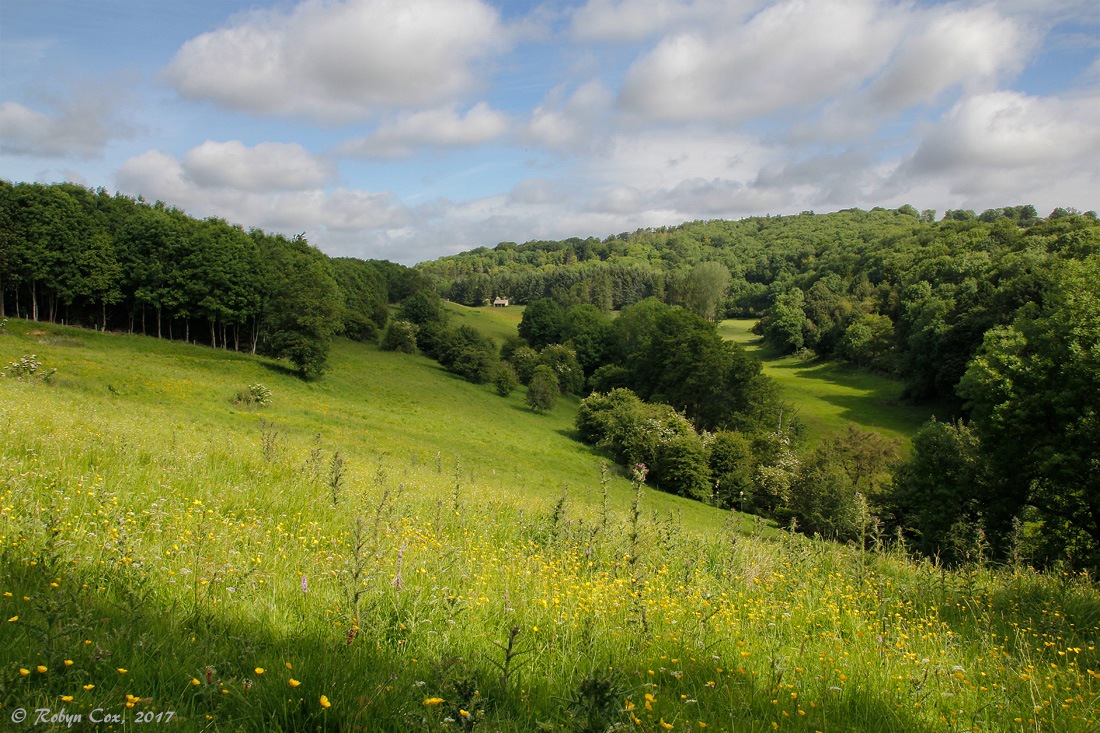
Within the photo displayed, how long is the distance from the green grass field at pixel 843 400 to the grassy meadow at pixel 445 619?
4636 cm

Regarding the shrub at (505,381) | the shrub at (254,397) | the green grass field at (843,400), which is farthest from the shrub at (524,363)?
the shrub at (254,397)

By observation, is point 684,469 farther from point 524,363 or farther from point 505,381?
point 524,363

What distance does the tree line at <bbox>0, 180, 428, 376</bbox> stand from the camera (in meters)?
48.2

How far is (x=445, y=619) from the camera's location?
14.4 ft

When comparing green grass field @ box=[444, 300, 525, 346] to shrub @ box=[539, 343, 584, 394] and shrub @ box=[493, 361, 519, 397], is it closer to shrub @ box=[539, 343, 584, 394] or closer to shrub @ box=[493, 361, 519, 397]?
shrub @ box=[539, 343, 584, 394]

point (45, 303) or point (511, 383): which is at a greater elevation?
point (45, 303)

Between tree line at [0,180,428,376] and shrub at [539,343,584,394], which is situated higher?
tree line at [0,180,428,376]

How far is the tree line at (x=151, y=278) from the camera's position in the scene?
1900 inches

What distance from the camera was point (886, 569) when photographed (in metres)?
8.97

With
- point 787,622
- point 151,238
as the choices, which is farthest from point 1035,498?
point 151,238

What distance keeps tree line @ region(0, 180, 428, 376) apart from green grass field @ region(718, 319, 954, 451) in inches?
1859

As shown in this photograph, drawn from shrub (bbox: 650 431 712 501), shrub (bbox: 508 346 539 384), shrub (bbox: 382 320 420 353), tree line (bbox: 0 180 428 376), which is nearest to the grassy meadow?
shrub (bbox: 650 431 712 501)

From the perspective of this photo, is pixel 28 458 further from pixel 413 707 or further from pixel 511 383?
pixel 511 383

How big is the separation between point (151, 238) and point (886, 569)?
64011 mm
